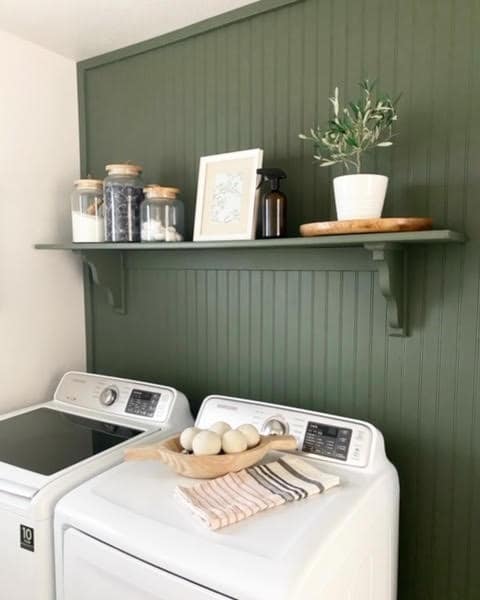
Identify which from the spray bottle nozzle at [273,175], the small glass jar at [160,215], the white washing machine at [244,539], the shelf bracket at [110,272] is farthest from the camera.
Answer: the shelf bracket at [110,272]

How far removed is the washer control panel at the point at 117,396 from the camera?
1.74 m

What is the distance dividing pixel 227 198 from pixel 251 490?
870mm

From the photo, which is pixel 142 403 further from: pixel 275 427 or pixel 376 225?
pixel 376 225

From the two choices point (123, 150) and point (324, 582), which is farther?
point (123, 150)

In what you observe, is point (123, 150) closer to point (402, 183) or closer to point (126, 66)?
point (126, 66)

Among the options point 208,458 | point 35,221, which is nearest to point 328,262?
point 208,458

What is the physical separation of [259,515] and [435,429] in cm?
63

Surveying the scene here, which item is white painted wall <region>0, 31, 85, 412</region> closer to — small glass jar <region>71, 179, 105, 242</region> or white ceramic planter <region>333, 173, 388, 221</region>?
small glass jar <region>71, 179, 105, 242</region>

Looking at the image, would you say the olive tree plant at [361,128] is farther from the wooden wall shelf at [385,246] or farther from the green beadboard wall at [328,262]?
the wooden wall shelf at [385,246]

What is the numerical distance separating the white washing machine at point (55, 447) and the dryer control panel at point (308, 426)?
8.4 inches

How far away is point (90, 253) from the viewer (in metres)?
1.92

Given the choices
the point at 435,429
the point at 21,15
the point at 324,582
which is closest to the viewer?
the point at 324,582

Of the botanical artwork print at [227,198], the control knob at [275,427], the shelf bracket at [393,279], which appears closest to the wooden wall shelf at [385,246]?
the shelf bracket at [393,279]

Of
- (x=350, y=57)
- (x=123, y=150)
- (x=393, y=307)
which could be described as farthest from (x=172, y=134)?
(x=393, y=307)
